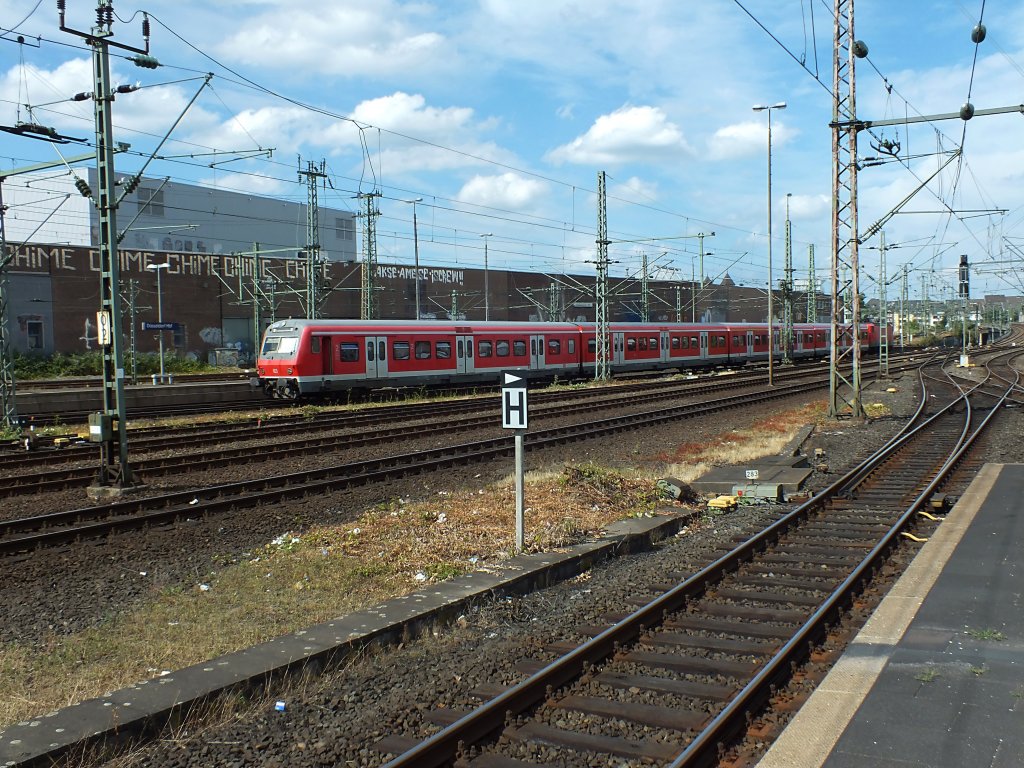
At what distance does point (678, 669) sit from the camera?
6.11 metres

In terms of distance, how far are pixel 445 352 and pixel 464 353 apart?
1.15 metres

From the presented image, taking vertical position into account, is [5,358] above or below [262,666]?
above

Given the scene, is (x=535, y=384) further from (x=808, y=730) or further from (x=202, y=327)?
(x=808, y=730)

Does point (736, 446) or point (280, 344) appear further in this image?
point (280, 344)

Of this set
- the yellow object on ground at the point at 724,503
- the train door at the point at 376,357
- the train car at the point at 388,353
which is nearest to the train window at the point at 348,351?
the train car at the point at 388,353

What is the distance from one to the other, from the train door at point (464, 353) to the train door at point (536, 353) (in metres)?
4.09

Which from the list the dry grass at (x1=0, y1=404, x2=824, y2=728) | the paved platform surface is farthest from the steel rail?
the dry grass at (x1=0, y1=404, x2=824, y2=728)

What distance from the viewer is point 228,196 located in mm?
76625

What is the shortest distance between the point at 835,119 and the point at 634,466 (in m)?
11.2

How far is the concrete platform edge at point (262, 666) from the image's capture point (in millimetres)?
4672

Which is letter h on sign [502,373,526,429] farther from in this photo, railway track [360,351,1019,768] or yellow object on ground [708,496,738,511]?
yellow object on ground [708,496,738,511]

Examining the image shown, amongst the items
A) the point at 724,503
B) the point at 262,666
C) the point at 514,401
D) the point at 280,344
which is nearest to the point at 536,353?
the point at 280,344

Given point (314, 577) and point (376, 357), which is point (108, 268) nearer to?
point (314, 577)

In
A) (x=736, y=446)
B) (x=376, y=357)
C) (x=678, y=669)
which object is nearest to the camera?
(x=678, y=669)
